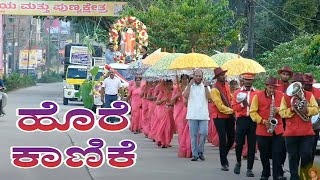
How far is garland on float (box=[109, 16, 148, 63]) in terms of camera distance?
34812 mm

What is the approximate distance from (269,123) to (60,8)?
42993 mm

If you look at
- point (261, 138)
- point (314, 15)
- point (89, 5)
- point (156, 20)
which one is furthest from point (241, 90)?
point (89, 5)

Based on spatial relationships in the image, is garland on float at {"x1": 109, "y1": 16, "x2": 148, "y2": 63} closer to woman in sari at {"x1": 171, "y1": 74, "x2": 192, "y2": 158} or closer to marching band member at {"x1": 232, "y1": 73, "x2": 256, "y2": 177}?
woman in sari at {"x1": 171, "y1": 74, "x2": 192, "y2": 158}

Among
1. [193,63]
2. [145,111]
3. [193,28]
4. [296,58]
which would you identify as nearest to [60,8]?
[193,28]

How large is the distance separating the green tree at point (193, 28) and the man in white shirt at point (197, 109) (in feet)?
56.2

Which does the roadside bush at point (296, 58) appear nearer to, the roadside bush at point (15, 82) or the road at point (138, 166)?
the road at point (138, 166)

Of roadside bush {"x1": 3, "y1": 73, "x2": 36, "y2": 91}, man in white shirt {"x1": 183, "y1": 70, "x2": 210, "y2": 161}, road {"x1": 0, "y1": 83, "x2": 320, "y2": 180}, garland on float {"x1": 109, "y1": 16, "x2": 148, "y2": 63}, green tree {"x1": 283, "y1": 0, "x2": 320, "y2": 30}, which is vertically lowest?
roadside bush {"x1": 3, "y1": 73, "x2": 36, "y2": 91}

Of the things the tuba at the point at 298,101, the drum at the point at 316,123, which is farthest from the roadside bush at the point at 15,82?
the tuba at the point at 298,101

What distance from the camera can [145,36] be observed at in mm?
34812

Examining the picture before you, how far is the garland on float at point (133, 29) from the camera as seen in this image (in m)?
A: 34.8

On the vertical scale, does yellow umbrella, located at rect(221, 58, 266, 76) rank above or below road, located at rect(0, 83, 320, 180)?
above

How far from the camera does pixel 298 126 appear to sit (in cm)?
1307

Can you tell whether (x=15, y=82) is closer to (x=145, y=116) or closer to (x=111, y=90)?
(x=111, y=90)

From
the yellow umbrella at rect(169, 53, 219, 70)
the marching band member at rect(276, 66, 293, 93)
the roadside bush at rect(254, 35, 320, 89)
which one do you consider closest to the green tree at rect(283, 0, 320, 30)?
the roadside bush at rect(254, 35, 320, 89)
